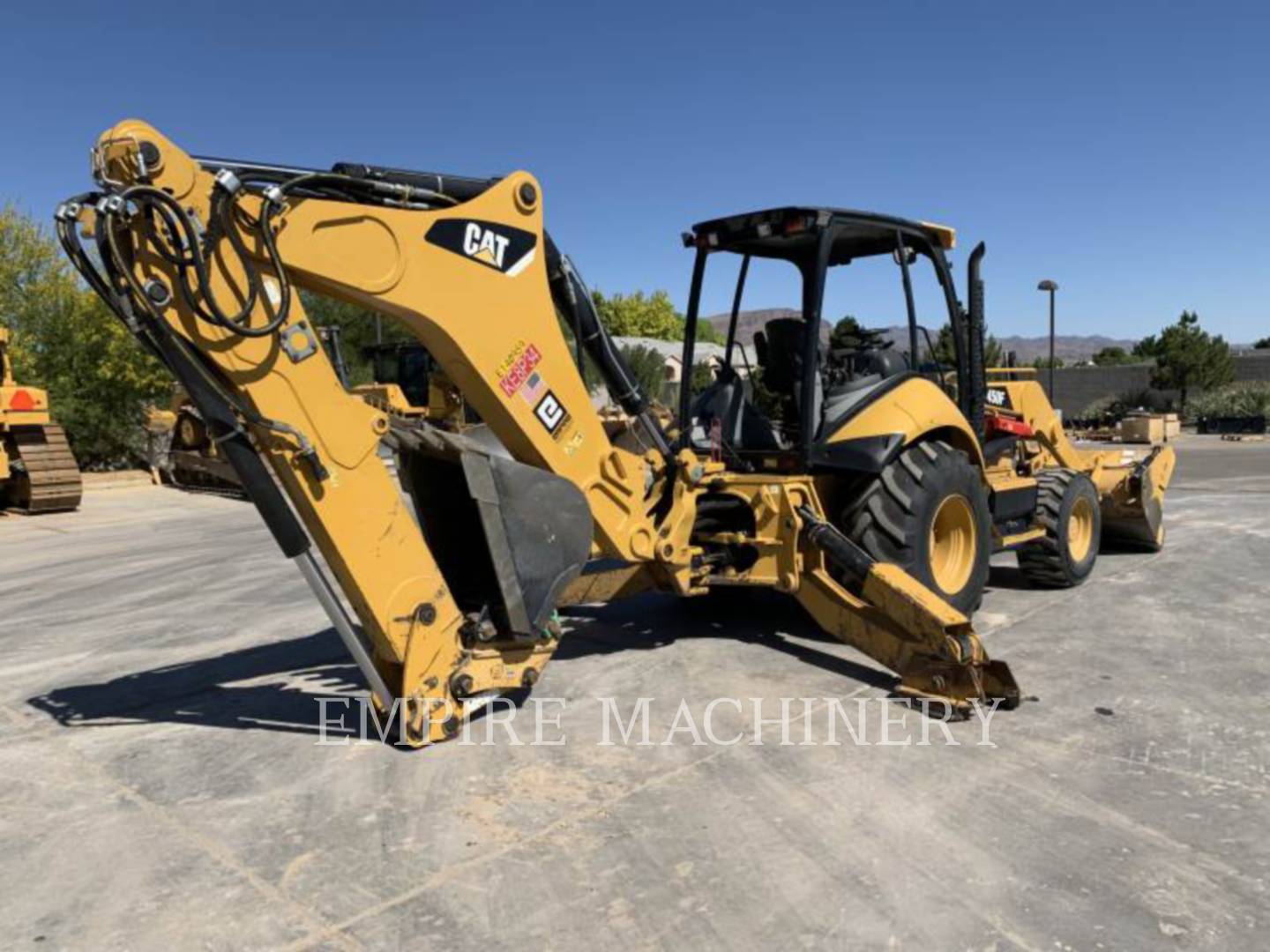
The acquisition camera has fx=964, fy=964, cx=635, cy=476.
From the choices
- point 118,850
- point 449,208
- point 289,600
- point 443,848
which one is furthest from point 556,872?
point 289,600

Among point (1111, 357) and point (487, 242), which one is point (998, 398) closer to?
point (487, 242)

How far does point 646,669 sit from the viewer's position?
5.01 meters

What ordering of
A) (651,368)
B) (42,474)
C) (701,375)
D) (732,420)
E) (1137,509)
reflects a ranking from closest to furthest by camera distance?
(732,420) < (1137,509) < (701,375) < (42,474) < (651,368)

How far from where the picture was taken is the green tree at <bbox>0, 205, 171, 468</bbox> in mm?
21422

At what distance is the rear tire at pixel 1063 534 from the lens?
22.0 feet

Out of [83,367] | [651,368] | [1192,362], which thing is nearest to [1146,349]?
[1192,362]

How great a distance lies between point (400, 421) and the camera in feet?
13.7

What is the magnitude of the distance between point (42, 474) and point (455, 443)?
13.0m

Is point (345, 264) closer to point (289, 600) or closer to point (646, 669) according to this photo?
point (646, 669)

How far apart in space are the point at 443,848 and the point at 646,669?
6.67 feet

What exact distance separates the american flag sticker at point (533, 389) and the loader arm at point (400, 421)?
0.03 ft

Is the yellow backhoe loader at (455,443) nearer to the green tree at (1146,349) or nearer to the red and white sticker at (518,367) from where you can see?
the red and white sticker at (518,367)

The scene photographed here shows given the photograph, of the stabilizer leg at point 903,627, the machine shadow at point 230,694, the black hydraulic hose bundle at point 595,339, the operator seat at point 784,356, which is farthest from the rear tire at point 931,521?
the machine shadow at point 230,694

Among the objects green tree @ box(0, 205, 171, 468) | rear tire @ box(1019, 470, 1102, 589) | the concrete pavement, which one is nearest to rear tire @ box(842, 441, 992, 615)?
the concrete pavement
